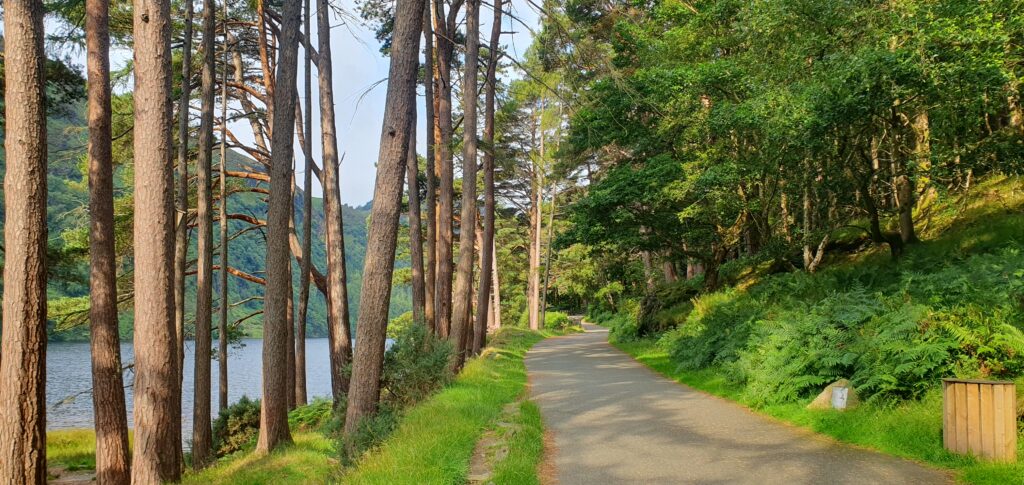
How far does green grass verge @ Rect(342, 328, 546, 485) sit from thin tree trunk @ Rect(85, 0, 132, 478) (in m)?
4.12

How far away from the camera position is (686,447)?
675 centimetres

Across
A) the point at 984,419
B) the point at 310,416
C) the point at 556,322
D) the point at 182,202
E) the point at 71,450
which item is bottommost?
the point at 71,450

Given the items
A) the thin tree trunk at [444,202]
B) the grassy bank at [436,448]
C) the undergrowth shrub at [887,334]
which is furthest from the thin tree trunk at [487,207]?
the undergrowth shrub at [887,334]

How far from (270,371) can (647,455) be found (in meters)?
7.02

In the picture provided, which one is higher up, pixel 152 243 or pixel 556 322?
pixel 152 243

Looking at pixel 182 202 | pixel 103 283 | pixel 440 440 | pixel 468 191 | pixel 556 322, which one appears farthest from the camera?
pixel 556 322

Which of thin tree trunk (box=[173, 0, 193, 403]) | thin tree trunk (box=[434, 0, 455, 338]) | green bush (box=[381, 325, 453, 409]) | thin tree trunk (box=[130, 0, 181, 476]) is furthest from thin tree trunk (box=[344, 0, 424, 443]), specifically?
thin tree trunk (box=[173, 0, 193, 403])

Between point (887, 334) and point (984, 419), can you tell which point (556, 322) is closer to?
point (887, 334)

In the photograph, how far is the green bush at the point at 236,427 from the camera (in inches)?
607

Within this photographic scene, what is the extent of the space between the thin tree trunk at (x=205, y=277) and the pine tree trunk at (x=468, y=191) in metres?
5.46

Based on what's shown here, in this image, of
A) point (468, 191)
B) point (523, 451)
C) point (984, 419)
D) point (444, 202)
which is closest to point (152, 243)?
point (523, 451)

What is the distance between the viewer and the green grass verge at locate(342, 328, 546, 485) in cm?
555

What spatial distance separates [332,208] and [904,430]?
11.7 meters

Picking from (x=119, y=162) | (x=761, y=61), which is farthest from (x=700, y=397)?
(x=119, y=162)
